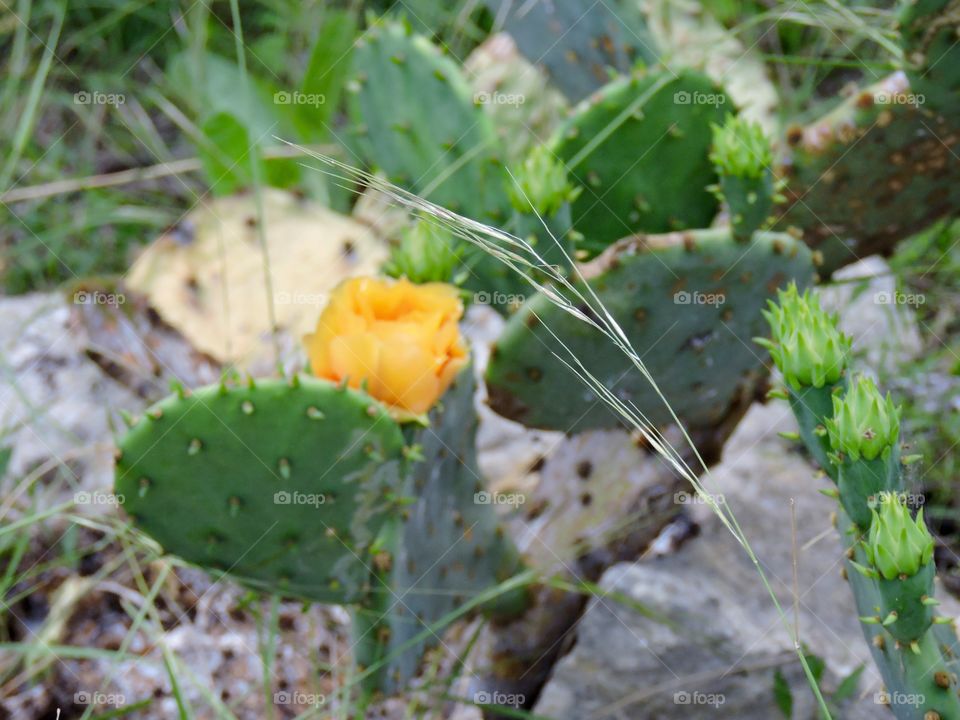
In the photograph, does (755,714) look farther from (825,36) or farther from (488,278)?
(825,36)

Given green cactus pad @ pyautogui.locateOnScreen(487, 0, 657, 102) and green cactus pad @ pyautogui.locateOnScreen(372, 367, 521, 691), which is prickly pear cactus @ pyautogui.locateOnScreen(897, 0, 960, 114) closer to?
green cactus pad @ pyautogui.locateOnScreen(487, 0, 657, 102)

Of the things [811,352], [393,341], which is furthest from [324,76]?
[811,352]

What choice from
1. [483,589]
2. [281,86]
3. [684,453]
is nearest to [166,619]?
[483,589]

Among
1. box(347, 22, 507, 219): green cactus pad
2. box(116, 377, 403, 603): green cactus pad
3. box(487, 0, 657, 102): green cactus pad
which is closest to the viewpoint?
box(116, 377, 403, 603): green cactus pad

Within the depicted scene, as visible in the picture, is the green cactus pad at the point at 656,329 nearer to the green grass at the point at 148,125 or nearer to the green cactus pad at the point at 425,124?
the green cactus pad at the point at 425,124

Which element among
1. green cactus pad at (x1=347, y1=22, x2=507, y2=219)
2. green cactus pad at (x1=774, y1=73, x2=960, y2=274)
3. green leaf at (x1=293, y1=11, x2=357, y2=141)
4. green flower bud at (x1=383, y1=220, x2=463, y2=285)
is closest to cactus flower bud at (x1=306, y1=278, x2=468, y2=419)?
green flower bud at (x1=383, y1=220, x2=463, y2=285)

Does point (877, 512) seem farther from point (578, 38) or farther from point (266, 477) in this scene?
point (578, 38)

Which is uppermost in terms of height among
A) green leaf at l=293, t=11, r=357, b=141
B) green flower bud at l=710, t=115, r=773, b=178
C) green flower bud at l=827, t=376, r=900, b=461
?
green flower bud at l=710, t=115, r=773, b=178
